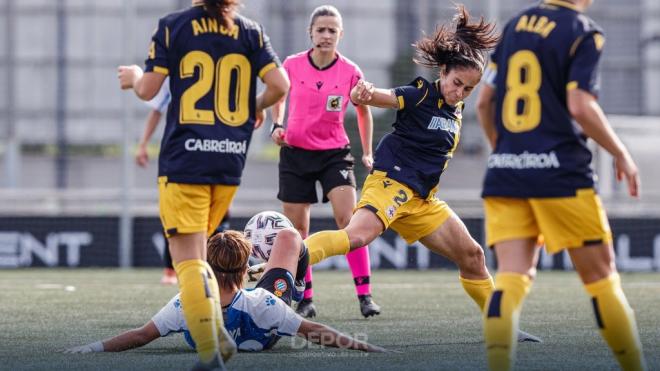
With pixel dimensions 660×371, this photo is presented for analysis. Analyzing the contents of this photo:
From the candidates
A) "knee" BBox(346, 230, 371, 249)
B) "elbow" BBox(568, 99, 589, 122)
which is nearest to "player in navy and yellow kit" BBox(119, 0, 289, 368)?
"elbow" BBox(568, 99, 589, 122)

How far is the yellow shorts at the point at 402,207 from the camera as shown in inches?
256

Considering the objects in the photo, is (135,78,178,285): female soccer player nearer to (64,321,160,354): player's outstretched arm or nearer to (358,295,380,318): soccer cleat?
(64,321,160,354): player's outstretched arm

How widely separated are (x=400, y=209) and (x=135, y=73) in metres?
1.96

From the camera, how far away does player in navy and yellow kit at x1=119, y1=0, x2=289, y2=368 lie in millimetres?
4793

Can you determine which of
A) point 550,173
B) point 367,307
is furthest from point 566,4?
point 367,307

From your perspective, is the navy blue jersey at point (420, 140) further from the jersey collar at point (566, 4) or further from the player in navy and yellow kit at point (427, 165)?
the jersey collar at point (566, 4)

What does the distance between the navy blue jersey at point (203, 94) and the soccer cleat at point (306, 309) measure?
9.61ft

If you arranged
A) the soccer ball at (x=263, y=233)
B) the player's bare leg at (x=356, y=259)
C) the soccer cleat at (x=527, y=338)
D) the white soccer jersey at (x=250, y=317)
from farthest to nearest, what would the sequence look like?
the player's bare leg at (x=356, y=259), the soccer ball at (x=263, y=233), the soccer cleat at (x=527, y=338), the white soccer jersey at (x=250, y=317)

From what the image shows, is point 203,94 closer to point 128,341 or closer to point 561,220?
point 128,341

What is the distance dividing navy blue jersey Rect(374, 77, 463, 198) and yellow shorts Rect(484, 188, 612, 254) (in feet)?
6.68

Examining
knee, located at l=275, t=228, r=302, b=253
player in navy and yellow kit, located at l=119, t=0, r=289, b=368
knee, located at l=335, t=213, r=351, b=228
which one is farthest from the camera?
knee, located at l=335, t=213, r=351, b=228

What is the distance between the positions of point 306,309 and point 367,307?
1.30ft

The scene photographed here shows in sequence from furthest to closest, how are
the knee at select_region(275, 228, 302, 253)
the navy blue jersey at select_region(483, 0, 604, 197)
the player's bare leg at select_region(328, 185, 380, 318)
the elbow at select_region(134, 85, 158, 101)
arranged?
the player's bare leg at select_region(328, 185, 380, 318), the knee at select_region(275, 228, 302, 253), the elbow at select_region(134, 85, 158, 101), the navy blue jersey at select_region(483, 0, 604, 197)

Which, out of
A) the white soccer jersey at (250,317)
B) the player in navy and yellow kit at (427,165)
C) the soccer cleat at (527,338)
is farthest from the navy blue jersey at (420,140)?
the white soccer jersey at (250,317)
